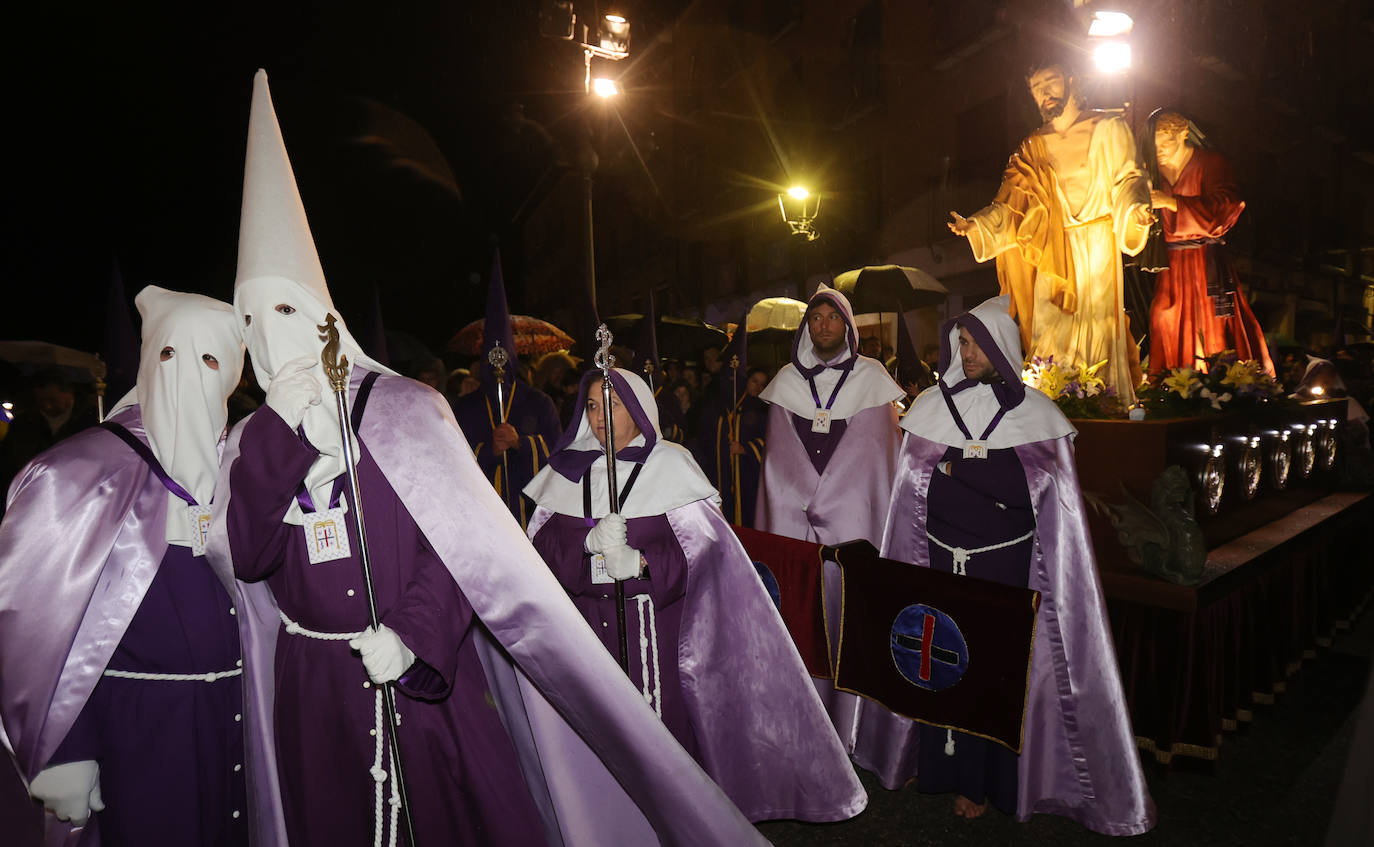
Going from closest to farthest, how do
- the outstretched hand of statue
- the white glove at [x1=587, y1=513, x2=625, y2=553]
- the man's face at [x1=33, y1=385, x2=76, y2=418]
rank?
the white glove at [x1=587, y1=513, x2=625, y2=553]
the outstretched hand of statue
the man's face at [x1=33, y1=385, x2=76, y2=418]

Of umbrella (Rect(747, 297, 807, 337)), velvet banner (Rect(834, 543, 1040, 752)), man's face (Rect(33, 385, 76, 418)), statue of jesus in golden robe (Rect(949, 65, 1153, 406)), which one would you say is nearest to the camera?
velvet banner (Rect(834, 543, 1040, 752))

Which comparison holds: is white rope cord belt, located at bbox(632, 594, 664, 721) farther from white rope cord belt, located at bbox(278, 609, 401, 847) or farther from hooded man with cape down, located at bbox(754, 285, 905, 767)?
hooded man with cape down, located at bbox(754, 285, 905, 767)

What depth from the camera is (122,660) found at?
248 centimetres

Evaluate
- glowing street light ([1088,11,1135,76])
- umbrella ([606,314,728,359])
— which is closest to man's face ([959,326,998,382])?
glowing street light ([1088,11,1135,76])

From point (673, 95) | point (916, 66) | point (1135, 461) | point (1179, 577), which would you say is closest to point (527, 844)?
point (1179, 577)

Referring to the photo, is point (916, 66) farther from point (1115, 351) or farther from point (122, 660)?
point (122, 660)

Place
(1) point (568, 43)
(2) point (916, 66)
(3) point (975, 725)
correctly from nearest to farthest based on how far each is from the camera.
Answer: (3) point (975, 725) → (1) point (568, 43) → (2) point (916, 66)

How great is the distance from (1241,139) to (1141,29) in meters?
Result: 8.87

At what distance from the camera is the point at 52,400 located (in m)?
7.41

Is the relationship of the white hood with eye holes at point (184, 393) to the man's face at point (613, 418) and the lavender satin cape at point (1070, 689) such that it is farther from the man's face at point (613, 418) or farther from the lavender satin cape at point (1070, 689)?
the lavender satin cape at point (1070, 689)

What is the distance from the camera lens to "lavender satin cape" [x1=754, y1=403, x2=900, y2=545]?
491 cm

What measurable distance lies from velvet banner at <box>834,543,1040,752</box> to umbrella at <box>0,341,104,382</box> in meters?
13.9

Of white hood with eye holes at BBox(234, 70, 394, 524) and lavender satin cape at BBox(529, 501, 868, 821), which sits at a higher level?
white hood with eye holes at BBox(234, 70, 394, 524)

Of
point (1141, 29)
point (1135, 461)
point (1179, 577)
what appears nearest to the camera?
point (1179, 577)
